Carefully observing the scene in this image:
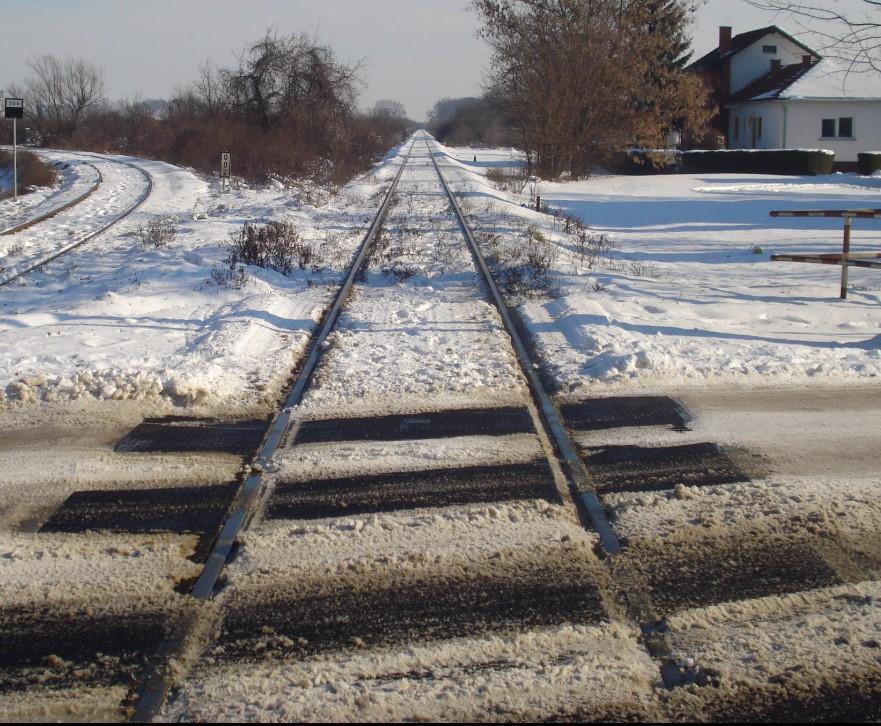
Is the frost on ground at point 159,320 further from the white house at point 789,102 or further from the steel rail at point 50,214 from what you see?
the white house at point 789,102

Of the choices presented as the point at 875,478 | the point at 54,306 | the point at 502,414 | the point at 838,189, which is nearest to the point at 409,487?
the point at 502,414

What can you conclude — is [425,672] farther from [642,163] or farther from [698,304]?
[642,163]

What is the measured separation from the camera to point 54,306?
12.0 m

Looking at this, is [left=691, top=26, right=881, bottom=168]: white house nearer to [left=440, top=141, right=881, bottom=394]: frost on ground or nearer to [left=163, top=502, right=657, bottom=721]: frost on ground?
[left=440, top=141, right=881, bottom=394]: frost on ground

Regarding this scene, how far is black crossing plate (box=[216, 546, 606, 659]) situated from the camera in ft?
13.6

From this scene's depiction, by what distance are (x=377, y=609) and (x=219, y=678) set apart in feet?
2.73

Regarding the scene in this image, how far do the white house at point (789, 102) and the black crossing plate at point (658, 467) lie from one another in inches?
1738

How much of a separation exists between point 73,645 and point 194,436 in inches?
123

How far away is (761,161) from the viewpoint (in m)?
46.9

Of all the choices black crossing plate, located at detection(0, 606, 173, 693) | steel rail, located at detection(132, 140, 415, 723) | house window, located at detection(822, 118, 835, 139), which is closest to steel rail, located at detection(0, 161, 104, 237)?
steel rail, located at detection(132, 140, 415, 723)

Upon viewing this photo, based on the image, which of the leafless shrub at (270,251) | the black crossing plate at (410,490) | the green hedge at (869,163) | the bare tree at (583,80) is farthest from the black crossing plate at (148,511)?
the green hedge at (869,163)

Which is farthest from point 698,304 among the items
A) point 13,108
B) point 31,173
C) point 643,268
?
point 31,173

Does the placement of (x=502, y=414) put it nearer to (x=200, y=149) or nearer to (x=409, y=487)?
(x=409, y=487)

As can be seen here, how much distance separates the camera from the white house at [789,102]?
160 ft
